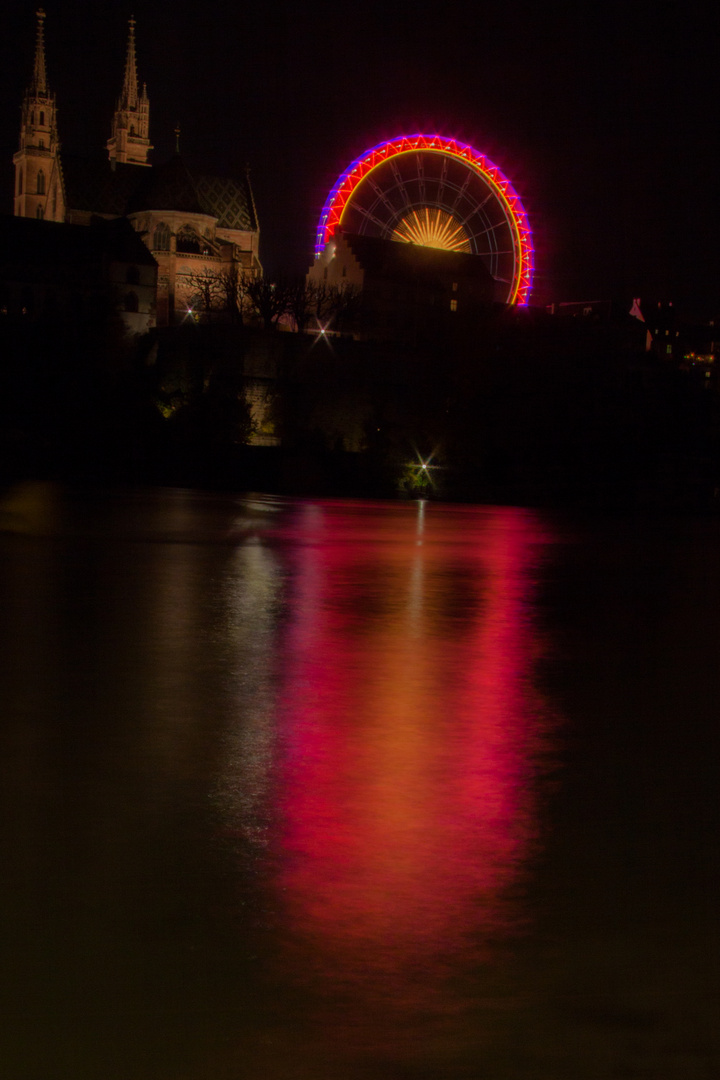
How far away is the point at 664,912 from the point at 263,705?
387 centimetres

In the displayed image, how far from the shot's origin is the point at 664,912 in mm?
4504

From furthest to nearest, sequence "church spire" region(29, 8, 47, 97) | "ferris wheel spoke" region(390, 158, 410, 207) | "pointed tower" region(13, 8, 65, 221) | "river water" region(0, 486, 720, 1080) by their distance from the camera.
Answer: "church spire" region(29, 8, 47, 97), "pointed tower" region(13, 8, 65, 221), "ferris wheel spoke" region(390, 158, 410, 207), "river water" region(0, 486, 720, 1080)

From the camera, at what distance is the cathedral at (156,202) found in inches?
3738

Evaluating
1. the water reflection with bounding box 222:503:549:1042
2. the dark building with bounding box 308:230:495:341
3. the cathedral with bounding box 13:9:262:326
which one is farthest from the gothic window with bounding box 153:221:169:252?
the water reflection with bounding box 222:503:549:1042

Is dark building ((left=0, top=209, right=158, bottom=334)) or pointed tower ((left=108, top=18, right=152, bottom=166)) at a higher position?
pointed tower ((left=108, top=18, right=152, bottom=166))

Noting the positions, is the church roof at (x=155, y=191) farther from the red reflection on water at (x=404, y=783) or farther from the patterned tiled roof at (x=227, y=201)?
the red reflection on water at (x=404, y=783)

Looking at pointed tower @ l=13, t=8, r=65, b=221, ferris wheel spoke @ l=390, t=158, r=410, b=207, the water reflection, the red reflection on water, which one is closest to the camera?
the water reflection

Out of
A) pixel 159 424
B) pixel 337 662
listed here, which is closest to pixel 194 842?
pixel 337 662

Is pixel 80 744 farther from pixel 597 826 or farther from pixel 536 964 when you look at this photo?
pixel 536 964

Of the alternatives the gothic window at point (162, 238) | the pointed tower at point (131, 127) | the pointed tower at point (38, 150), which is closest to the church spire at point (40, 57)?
the pointed tower at point (38, 150)

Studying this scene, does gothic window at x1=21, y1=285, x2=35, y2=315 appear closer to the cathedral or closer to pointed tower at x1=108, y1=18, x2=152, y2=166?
the cathedral

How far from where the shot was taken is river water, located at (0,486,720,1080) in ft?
11.7

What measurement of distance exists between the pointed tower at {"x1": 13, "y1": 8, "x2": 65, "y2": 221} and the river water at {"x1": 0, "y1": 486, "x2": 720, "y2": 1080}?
10373 centimetres

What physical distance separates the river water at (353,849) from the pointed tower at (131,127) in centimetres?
12270
